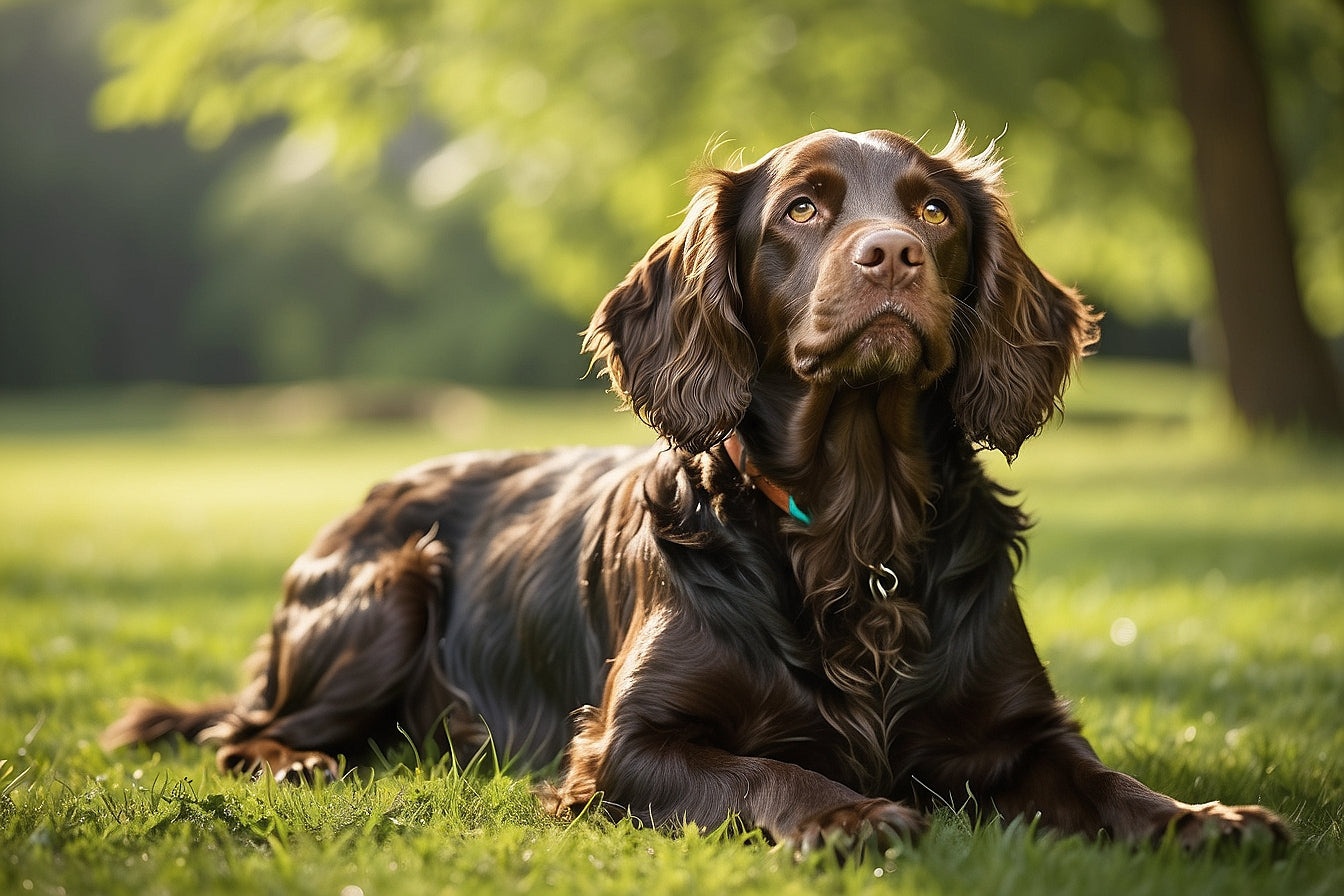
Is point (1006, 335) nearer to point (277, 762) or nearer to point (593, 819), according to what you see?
point (593, 819)

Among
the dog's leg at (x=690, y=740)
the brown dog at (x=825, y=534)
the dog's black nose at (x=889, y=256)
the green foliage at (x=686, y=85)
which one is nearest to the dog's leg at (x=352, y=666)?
the brown dog at (x=825, y=534)

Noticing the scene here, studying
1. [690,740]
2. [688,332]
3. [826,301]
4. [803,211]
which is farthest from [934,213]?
[690,740]

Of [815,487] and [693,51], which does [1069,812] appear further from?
[693,51]

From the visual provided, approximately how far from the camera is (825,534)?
3.07 meters

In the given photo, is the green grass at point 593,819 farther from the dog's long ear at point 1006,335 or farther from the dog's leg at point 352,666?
the dog's long ear at point 1006,335

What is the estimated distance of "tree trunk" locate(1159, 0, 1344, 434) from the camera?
466 inches

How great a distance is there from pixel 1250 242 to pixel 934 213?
33.8ft

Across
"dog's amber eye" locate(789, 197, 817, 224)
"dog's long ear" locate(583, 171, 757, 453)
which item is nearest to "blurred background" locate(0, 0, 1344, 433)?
"dog's long ear" locate(583, 171, 757, 453)

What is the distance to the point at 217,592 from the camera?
6.91 m

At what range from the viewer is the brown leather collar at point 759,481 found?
3086 mm

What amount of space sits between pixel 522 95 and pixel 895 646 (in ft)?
33.9

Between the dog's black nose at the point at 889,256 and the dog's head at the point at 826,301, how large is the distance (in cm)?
5

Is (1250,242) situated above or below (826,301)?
above

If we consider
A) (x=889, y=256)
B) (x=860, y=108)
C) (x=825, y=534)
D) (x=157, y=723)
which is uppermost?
(x=860, y=108)
